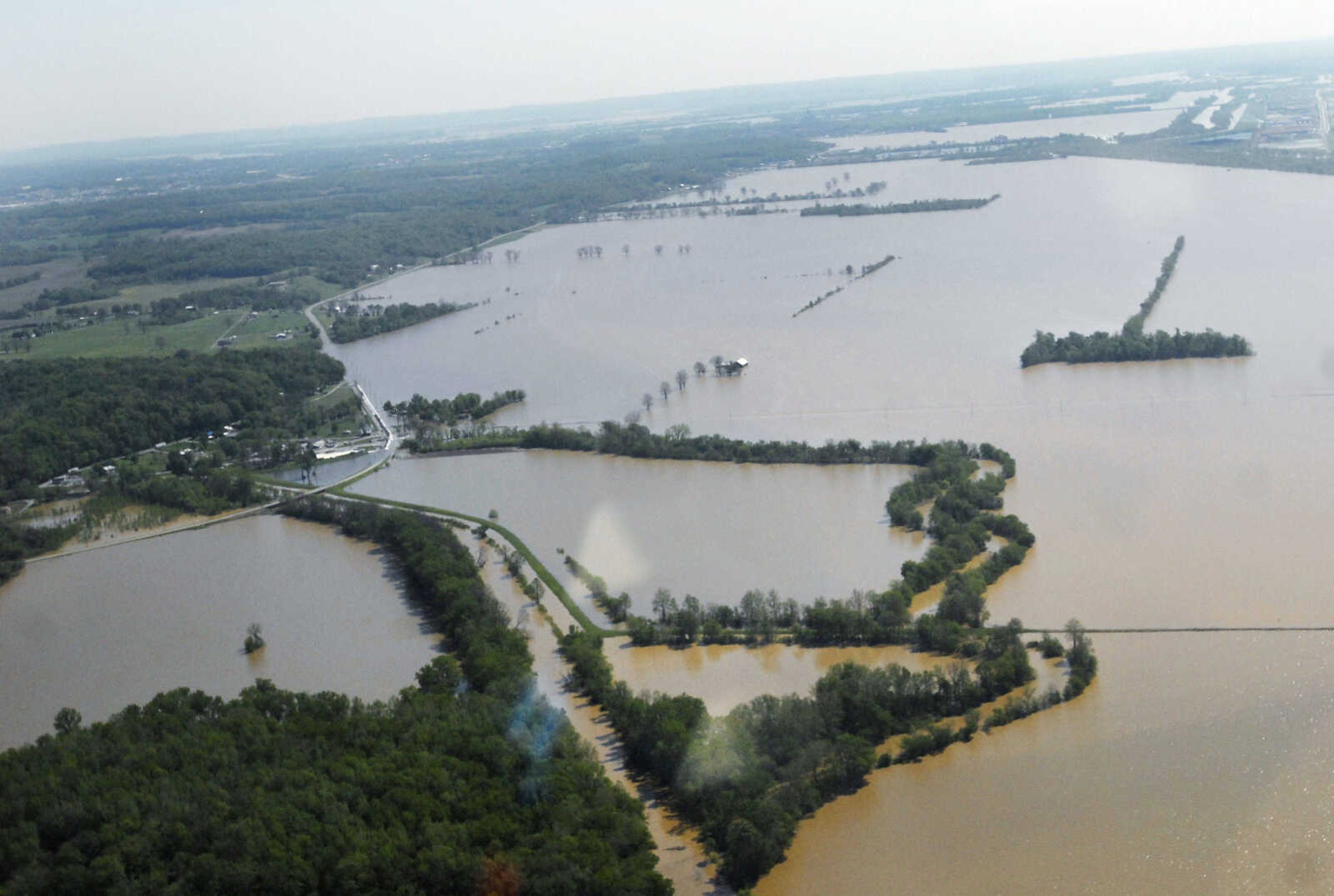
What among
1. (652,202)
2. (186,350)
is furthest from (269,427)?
(652,202)

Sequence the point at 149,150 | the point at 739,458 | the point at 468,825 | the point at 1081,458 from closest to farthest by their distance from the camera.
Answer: the point at 468,825 < the point at 1081,458 < the point at 739,458 < the point at 149,150

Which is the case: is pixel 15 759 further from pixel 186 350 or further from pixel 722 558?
pixel 186 350

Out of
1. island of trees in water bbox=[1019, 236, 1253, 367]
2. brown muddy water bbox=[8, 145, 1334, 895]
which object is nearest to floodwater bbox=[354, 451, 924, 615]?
brown muddy water bbox=[8, 145, 1334, 895]

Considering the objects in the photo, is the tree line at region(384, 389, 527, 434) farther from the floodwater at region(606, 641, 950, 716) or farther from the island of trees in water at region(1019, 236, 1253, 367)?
the floodwater at region(606, 641, 950, 716)

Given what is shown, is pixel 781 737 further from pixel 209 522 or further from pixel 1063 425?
pixel 209 522

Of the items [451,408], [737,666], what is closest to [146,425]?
[451,408]

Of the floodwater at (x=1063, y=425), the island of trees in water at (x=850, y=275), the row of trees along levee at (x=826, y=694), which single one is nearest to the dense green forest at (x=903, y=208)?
the floodwater at (x=1063, y=425)

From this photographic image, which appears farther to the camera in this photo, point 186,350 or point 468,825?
point 186,350
